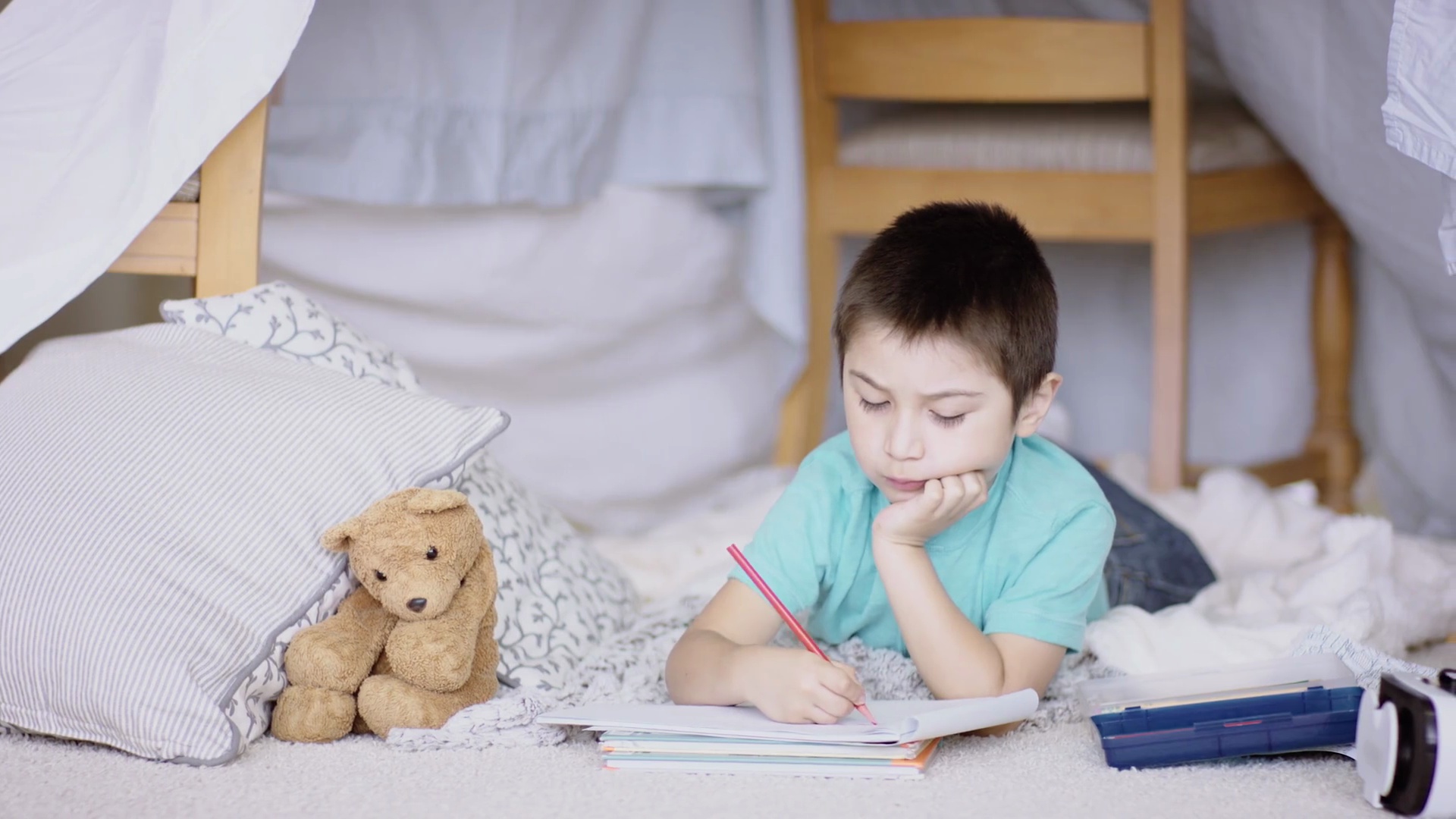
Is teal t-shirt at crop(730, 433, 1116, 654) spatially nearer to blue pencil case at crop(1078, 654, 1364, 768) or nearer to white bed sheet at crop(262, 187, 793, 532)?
blue pencil case at crop(1078, 654, 1364, 768)

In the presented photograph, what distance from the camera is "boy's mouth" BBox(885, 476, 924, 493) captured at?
931 millimetres

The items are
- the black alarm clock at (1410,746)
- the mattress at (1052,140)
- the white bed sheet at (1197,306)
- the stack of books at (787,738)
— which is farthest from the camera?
the mattress at (1052,140)

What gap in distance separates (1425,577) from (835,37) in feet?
3.44

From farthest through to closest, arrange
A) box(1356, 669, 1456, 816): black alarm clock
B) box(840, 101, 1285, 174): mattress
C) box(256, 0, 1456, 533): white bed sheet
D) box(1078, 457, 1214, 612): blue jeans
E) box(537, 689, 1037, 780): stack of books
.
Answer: box(840, 101, 1285, 174): mattress → box(256, 0, 1456, 533): white bed sheet → box(1078, 457, 1214, 612): blue jeans → box(537, 689, 1037, 780): stack of books → box(1356, 669, 1456, 816): black alarm clock

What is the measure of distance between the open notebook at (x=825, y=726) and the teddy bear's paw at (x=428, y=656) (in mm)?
72

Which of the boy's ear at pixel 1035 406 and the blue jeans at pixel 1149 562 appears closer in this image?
the boy's ear at pixel 1035 406

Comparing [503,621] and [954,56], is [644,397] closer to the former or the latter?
[954,56]

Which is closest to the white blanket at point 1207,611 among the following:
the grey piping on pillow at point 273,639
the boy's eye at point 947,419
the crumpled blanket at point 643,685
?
the crumpled blanket at point 643,685

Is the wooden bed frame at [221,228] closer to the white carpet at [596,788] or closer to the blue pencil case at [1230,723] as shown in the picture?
the white carpet at [596,788]

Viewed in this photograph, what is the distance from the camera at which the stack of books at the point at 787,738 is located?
0.83 metres

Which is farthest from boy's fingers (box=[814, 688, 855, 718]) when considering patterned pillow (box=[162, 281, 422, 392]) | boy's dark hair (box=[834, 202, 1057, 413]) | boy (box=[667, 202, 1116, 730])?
patterned pillow (box=[162, 281, 422, 392])

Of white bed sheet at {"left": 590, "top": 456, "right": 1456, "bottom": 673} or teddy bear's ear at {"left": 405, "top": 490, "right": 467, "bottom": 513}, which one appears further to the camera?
white bed sheet at {"left": 590, "top": 456, "right": 1456, "bottom": 673}

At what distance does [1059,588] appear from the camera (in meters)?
0.97

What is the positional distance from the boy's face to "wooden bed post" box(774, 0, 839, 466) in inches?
39.0
